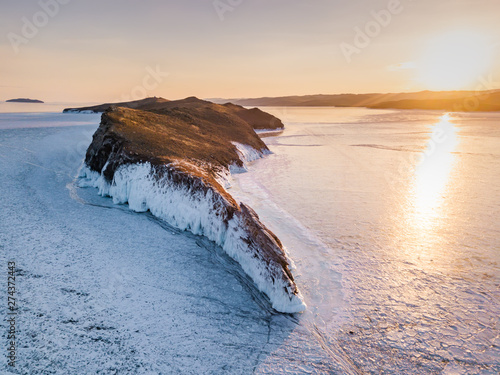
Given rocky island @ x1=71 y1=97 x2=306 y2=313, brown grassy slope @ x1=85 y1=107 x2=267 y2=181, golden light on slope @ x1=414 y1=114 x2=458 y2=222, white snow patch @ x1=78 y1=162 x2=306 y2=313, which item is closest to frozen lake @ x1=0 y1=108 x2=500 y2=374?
golden light on slope @ x1=414 y1=114 x2=458 y2=222

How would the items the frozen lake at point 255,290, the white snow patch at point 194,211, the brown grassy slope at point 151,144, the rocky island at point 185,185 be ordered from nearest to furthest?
the frozen lake at point 255,290 < the white snow patch at point 194,211 < the rocky island at point 185,185 < the brown grassy slope at point 151,144

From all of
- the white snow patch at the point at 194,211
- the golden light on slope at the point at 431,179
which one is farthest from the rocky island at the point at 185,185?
the golden light on slope at the point at 431,179

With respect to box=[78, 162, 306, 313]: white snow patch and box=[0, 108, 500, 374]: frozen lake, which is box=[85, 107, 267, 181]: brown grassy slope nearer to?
box=[78, 162, 306, 313]: white snow patch

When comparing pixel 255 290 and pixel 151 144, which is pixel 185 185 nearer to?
pixel 151 144

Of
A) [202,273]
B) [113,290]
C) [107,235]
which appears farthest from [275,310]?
[107,235]

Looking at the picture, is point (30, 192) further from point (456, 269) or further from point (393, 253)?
point (456, 269)

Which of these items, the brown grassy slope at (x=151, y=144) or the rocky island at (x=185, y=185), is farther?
the brown grassy slope at (x=151, y=144)

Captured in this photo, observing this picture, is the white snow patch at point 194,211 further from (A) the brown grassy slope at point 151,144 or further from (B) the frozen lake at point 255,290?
(A) the brown grassy slope at point 151,144
